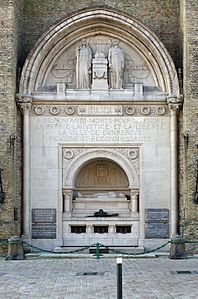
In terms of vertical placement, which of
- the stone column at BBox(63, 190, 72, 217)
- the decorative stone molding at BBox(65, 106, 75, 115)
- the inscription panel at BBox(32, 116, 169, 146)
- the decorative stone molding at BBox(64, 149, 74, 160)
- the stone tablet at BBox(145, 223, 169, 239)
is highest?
the decorative stone molding at BBox(65, 106, 75, 115)

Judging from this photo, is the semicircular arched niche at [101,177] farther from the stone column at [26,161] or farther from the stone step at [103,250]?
the stone step at [103,250]

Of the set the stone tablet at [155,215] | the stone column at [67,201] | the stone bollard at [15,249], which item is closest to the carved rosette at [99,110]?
the stone column at [67,201]

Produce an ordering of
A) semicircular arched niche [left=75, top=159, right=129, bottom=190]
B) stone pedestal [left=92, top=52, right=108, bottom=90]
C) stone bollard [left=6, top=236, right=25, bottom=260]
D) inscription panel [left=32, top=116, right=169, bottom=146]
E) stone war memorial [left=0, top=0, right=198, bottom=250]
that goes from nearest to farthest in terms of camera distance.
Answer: stone bollard [left=6, top=236, right=25, bottom=260] < stone war memorial [left=0, top=0, right=198, bottom=250] < inscription panel [left=32, top=116, right=169, bottom=146] < stone pedestal [left=92, top=52, right=108, bottom=90] < semicircular arched niche [left=75, top=159, right=129, bottom=190]

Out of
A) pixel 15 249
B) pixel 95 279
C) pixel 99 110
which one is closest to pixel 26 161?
pixel 99 110

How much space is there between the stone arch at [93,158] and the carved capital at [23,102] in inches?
86.7

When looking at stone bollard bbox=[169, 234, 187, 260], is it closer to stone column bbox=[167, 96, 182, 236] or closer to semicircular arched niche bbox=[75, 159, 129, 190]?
stone column bbox=[167, 96, 182, 236]

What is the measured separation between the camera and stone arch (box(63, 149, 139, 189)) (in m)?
17.8

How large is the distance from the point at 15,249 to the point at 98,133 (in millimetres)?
4619

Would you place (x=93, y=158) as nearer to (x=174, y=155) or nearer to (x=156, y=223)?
(x=174, y=155)

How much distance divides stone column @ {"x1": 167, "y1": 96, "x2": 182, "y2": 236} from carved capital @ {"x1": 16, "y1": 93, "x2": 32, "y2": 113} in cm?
433

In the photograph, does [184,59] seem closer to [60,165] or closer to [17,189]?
[60,165]

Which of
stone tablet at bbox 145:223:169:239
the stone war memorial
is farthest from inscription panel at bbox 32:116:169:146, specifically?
stone tablet at bbox 145:223:169:239

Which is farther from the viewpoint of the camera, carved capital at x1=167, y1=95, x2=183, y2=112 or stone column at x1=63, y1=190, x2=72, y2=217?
stone column at x1=63, y1=190, x2=72, y2=217

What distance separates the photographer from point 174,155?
699 inches
